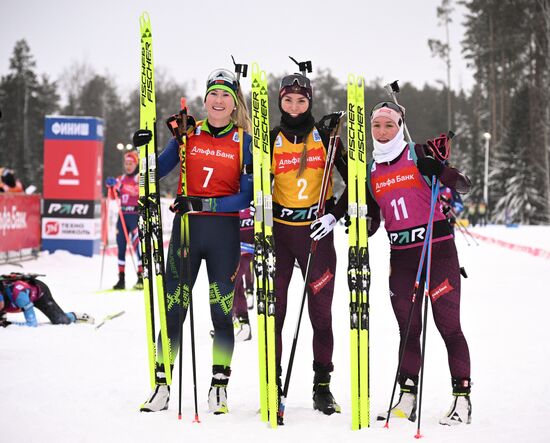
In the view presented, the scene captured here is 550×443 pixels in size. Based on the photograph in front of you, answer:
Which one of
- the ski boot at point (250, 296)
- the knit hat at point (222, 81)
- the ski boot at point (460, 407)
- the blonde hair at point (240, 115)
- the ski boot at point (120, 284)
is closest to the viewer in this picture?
the ski boot at point (460, 407)

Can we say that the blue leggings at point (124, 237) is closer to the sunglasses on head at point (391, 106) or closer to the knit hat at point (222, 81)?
the knit hat at point (222, 81)

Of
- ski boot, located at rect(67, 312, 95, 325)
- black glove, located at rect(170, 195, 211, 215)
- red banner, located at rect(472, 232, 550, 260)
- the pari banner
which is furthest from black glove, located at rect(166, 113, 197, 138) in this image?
red banner, located at rect(472, 232, 550, 260)

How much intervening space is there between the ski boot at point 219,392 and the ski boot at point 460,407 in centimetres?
141

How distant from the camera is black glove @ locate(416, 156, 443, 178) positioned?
416cm

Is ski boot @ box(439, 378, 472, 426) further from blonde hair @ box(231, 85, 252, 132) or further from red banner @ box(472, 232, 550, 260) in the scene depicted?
red banner @ box(472, 232, 550, 260)

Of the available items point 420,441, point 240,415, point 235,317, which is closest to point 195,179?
point 240,415

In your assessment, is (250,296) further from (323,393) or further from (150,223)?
(150,223)

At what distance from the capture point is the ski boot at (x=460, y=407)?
4.15 meters

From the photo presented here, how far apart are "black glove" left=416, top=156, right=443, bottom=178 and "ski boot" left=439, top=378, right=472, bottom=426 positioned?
1.33 meters

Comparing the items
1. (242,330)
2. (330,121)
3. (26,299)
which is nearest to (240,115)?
(330,121)

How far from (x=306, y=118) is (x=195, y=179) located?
34.4 inches

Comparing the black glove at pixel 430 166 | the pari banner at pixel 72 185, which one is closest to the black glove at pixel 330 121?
the black glove at pixel 430 166

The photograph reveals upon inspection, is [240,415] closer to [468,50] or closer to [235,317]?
[235,317]

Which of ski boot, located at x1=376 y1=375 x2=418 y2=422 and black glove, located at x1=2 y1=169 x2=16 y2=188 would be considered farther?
black glove, located at x1=2 y1=169 x2=16 y2=188
